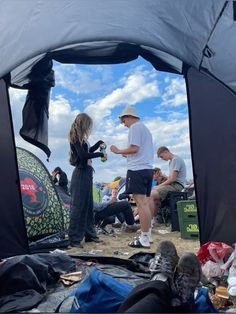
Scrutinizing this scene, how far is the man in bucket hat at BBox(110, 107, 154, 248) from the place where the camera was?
417 centimetres

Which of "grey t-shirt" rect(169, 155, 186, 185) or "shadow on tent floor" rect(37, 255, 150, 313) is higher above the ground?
"grey t-shirt" rect(169, 155, 186, 185)

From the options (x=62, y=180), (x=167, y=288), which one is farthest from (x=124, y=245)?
(x=167, y=288)

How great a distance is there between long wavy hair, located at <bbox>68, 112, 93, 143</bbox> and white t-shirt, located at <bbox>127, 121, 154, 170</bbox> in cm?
51

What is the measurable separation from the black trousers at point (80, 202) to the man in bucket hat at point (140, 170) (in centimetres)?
46

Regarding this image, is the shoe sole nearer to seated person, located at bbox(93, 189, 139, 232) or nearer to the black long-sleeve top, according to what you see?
the black long-sleeve top

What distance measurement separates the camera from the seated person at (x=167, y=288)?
5.23 ft

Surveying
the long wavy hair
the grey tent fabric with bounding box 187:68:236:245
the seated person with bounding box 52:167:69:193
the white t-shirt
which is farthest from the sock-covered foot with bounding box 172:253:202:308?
the seated person with bounding box 52:167:69:193

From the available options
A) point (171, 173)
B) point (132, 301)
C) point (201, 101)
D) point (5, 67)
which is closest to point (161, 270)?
point (132, 301)

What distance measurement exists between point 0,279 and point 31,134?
1841 mm

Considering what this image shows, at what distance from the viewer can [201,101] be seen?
3.74m

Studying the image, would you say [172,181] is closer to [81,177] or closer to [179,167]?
[179,167]

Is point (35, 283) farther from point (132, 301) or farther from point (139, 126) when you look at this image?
point (139, 126)

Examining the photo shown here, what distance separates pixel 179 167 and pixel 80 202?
85.0 inches

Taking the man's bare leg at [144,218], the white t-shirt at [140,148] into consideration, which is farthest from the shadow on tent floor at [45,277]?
the white t-shirt at [140,148]
